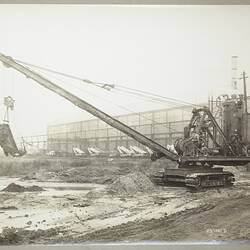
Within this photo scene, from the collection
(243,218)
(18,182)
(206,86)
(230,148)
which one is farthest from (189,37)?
(18,182)

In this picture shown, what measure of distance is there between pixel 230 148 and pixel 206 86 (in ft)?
2.20

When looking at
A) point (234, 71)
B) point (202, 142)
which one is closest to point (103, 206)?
point (202, 142)

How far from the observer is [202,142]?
408 centimetres

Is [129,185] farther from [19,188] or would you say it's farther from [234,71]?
[234,71]

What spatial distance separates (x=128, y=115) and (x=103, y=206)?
2.93ft

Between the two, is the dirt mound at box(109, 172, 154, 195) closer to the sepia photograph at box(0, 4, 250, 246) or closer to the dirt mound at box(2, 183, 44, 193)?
the sepia photograph at box(0, 4, 250, 246)

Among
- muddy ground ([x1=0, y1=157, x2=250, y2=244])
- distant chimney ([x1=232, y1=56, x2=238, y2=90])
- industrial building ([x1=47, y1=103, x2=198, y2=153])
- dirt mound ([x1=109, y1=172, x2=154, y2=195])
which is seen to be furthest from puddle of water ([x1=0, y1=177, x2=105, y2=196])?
distant chimney ([x1=232, y1=56, x2=238, y2=90])

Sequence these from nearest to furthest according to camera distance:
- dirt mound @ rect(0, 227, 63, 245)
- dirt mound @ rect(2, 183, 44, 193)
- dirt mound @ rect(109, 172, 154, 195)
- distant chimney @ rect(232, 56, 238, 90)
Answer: dirt mound @ rect(0, 227, 63, 245), dirt mound @ rect(2, 183, 44, 193), dirt mound @ rect(109, 172, 154, 195), distant chimney @ rect(232, 56, 238, 90)

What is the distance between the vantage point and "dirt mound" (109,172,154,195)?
3877mm

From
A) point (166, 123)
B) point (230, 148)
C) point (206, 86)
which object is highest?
point (206, 86)

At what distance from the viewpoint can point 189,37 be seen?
158 inches

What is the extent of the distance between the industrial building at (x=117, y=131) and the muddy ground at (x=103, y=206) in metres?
0.16

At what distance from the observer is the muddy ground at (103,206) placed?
12.0 ft

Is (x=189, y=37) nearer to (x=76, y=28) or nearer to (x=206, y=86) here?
(x=206, y=86)
